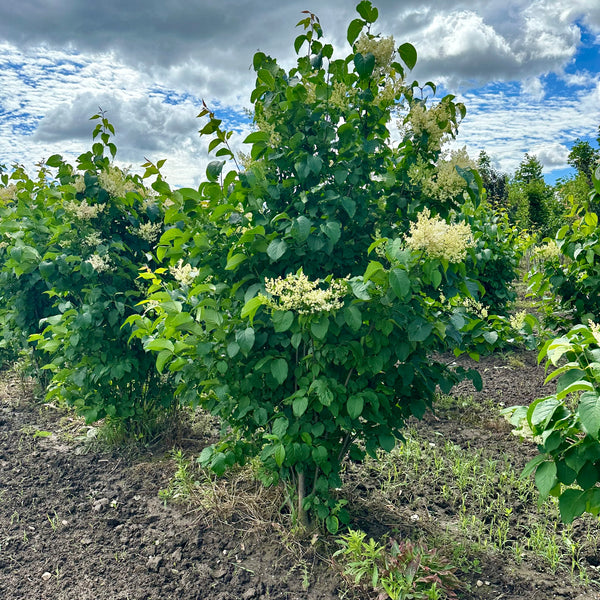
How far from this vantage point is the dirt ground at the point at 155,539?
2258 mm

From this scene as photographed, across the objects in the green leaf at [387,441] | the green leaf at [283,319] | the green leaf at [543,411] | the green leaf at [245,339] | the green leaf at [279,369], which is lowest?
the green leaf at [387,441]

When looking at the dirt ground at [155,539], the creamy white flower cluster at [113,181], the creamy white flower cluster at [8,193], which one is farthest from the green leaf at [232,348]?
the creamy white flower cluster at [8,193]

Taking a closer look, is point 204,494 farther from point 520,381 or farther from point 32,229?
point 520,381

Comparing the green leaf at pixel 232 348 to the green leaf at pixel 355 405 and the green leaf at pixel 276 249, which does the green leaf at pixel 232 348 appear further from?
the green leaf at pixel 355 405

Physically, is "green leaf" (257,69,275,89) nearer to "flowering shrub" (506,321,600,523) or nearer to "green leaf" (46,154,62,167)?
"flowering shrub" (506,321,600,523)

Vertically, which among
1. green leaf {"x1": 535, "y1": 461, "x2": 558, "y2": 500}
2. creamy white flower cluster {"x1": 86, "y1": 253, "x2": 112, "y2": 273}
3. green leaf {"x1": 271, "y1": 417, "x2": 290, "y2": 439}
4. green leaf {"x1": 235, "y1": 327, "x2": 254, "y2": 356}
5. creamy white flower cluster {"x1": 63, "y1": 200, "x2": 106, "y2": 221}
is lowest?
green leaf {"x1": 271, "y1": 417, "x2": 290, "y2": 439}

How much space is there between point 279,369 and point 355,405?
350 mm

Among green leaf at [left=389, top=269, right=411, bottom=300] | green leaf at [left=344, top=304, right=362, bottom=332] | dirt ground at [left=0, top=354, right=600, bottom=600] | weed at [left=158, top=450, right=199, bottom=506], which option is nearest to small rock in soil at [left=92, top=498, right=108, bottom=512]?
dirt ground at [left=0, top=354, right=600, bottom=600]

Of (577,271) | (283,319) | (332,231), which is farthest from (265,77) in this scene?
(577,271)

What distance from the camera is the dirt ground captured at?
88.9 inches

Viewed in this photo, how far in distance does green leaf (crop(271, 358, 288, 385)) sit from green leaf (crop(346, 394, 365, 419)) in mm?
288

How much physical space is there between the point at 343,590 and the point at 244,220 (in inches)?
65.1

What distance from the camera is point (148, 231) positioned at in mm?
3627

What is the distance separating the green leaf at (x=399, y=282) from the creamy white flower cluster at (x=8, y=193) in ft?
15.2
